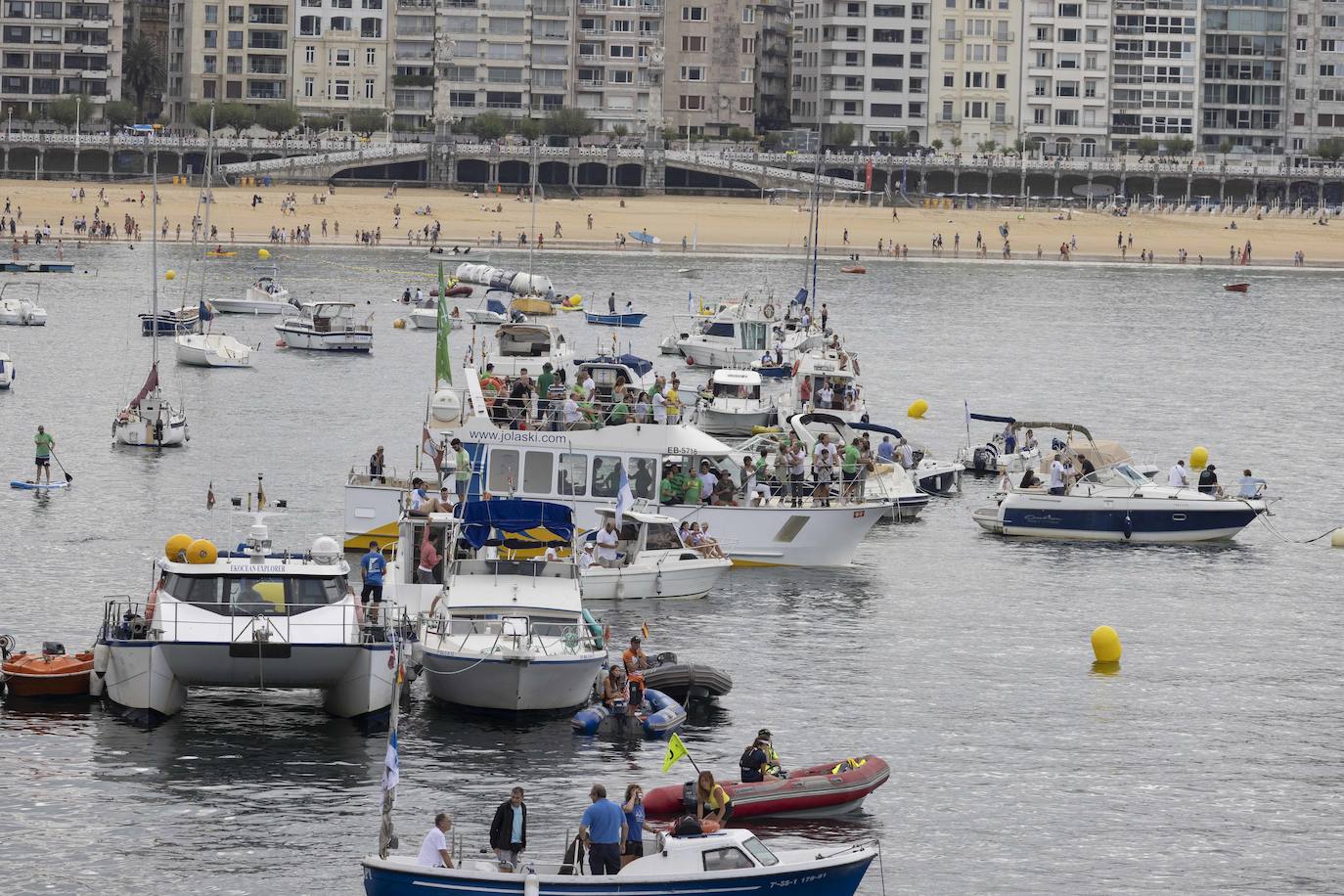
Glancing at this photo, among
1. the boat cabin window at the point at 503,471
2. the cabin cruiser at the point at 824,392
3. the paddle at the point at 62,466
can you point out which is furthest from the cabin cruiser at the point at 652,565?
the cabin cruiser at the point at 824,392

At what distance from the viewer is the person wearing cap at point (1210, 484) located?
6844 centimetres

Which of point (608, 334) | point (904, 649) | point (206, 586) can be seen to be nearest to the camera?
point (206, 586)

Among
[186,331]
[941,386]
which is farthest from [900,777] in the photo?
[186,331]

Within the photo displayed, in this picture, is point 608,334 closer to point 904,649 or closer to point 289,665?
point 904,649

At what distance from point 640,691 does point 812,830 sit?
637cm

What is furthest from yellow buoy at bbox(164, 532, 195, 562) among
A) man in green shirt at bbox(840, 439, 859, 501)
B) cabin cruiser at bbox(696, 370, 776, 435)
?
cabin cruiser at bbox(696, 370, 776, 435)

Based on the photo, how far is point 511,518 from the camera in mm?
48469

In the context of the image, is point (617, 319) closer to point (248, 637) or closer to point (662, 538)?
point (662, 538)

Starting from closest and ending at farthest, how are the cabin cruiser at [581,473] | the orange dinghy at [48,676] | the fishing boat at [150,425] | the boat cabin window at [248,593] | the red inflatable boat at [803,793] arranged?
1. the red inflatable boat at [803,793]
2. the boat cabin window at [248,593]
3. the orange dinghy at [48,676]
4. the cabin cruiser at [581,473]
5. the fishing boat at [150,425]

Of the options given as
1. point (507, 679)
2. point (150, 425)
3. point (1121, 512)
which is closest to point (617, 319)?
point (150, 425)

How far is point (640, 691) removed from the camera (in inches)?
1726

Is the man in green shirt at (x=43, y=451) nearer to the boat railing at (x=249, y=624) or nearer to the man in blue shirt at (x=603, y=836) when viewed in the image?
the boat railing at (x=249, y=624)

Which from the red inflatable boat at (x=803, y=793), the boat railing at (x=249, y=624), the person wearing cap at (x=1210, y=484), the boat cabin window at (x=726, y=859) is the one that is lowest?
the red inflatable boat at (x=803, y=793)

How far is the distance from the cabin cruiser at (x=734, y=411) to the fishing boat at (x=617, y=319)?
4671cm
